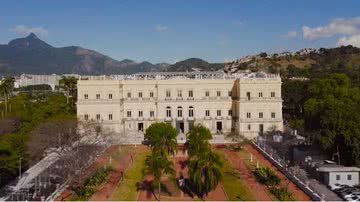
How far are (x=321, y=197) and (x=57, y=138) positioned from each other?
23677 mm

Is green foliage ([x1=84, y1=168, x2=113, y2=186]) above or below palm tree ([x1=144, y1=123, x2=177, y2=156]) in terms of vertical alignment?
below

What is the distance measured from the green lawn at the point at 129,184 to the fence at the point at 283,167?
1146 cm

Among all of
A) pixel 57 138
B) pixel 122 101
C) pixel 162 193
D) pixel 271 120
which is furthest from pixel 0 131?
pixel 271 120

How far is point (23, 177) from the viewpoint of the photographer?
37156 millimetres

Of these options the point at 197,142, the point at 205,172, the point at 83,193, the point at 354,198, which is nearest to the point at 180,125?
the point at 197,142

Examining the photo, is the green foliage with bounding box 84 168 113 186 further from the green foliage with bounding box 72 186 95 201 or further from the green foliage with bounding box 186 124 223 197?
the green foliage with bounding box 186 124 223 197

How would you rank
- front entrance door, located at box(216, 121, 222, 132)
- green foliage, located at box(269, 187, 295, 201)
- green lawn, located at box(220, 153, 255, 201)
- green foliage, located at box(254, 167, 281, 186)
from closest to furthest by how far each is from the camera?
1. green foliage, located at box(269, 187, 295, 201)
2. green lawn, located at box(220, 153, 255, 201)
3. green foliage, located at box(254, 167, 281, 186)
4. front entrance door, located at box(216, 121, 222, 132)

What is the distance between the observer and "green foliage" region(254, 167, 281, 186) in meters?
35.0

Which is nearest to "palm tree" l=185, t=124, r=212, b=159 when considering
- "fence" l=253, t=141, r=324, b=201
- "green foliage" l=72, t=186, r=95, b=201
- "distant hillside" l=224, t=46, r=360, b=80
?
"fence" l=253, t=141, r=324, b=201

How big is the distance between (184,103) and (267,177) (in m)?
24.6

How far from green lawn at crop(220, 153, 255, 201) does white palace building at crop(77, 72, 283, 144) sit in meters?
18.4

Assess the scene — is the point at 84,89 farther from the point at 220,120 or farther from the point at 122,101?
the point at 220,120

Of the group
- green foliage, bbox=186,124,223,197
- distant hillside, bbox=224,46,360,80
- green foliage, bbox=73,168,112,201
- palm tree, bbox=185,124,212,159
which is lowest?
green foliage, bbox=73,168,112,201

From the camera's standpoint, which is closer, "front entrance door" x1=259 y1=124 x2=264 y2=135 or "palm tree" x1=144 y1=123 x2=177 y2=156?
"palm tree" x1=144 y1=123 x2=177 y2=156
